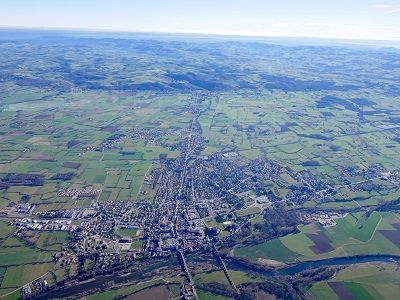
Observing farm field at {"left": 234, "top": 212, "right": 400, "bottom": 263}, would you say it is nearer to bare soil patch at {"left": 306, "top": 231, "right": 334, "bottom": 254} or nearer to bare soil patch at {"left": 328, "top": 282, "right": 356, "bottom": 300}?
bare soil patch at {"left": 306, "top": 231, "right": 334, "bottom": 254}

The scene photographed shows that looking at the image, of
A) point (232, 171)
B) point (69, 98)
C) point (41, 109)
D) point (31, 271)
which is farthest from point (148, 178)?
point (69, 98)

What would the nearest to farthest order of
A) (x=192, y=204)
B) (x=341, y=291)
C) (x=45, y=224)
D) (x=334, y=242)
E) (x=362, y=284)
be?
(x=341, y=291) → (x=362, y=284) → (x=334, y=242) → (x=45, y=224) → (x=192, y=204)

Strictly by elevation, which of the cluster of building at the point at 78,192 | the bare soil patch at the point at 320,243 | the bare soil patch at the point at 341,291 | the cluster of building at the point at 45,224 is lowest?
the cluster of building at the point at 78,192

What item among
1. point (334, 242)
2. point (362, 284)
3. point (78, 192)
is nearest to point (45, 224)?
point (78, 192)

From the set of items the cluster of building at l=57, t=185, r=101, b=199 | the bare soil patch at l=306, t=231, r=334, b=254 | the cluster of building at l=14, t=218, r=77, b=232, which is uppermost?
the bare soil patch at l=306, t=231, r=334, b=254

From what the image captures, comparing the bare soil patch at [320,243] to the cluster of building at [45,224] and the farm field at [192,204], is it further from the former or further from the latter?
the cluster of building at [45,224]

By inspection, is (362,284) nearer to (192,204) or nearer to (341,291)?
(341,291)

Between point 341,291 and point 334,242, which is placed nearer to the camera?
point 341,291

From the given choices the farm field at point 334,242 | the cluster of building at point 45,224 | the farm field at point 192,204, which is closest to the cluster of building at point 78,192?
the farm field at point 192,204

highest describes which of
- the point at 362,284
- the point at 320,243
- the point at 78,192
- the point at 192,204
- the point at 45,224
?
the point at 362,284

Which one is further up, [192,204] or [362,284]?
[362,284]

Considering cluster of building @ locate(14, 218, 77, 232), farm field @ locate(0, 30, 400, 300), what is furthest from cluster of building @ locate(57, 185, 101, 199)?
cluster of building @ locate(14, 218, 77, 232)
